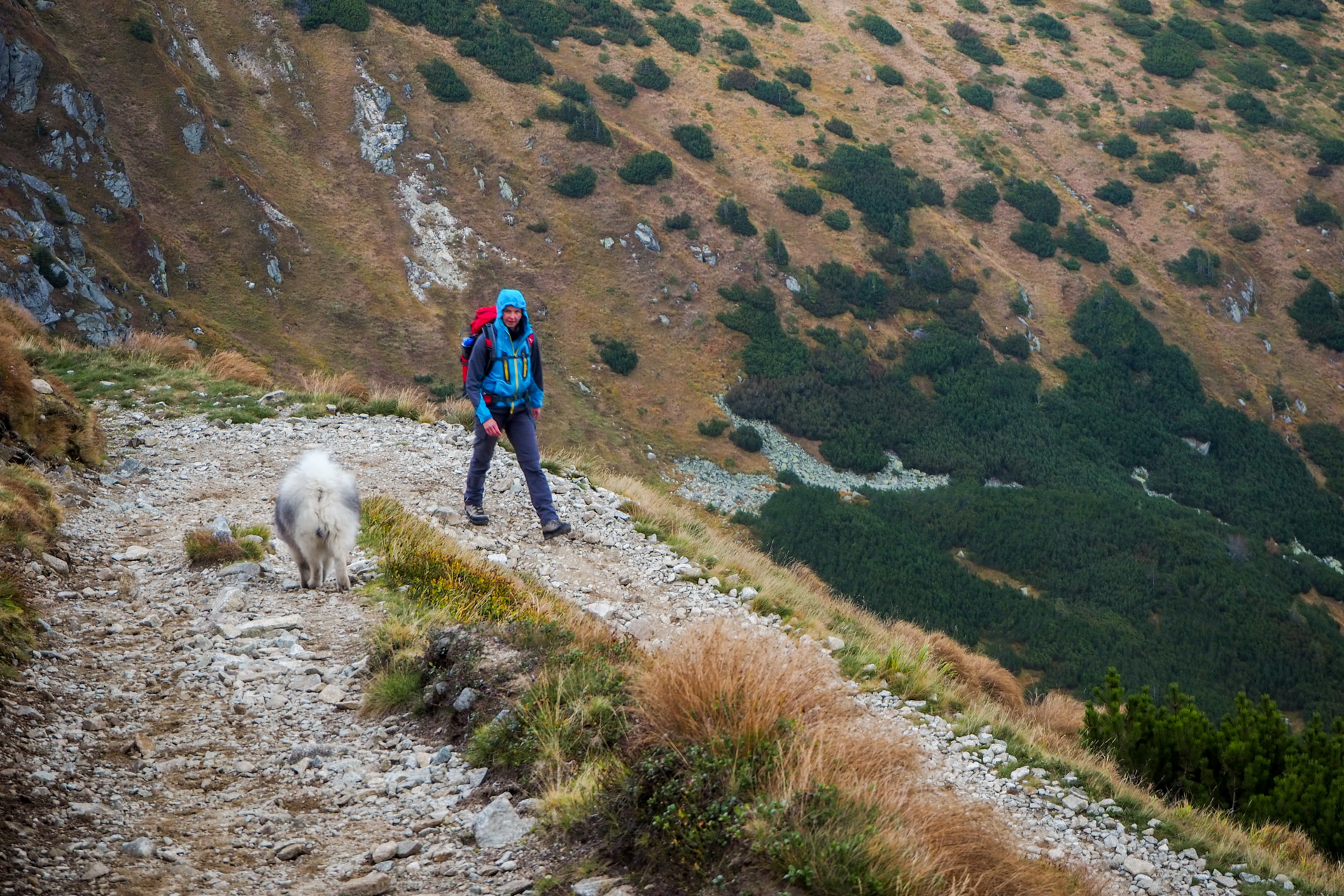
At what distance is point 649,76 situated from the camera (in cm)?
5769

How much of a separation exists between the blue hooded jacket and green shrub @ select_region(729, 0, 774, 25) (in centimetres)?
6341

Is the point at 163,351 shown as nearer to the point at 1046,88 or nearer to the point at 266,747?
the point at 266,747

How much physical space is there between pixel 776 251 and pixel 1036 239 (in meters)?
17.7

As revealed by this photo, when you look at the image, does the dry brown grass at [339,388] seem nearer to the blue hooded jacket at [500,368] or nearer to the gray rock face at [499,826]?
the blue hooded jacket at [500,368]

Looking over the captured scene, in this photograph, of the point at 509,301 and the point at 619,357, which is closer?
the point at 509,301

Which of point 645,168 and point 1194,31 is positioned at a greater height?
point 1194,31

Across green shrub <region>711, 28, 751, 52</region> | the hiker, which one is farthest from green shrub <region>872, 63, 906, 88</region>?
the hiker

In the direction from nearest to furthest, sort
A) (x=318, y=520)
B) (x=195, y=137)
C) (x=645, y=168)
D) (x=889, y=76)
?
(x=318, y=520)
(x=195, y=137)
(x=645, y=168)
(x=889, y=76)

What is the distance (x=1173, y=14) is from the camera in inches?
2953

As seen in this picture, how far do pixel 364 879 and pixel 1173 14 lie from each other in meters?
89.8

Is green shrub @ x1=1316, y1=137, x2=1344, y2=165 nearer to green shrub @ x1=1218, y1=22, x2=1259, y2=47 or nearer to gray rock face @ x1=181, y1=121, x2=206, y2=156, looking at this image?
green shrub @ x1=1218, y1=22, x2=1259, y2=47

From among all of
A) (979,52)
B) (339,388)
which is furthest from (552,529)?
(979,52)

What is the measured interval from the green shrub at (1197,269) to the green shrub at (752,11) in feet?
104

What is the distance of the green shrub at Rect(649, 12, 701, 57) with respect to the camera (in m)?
60.8
